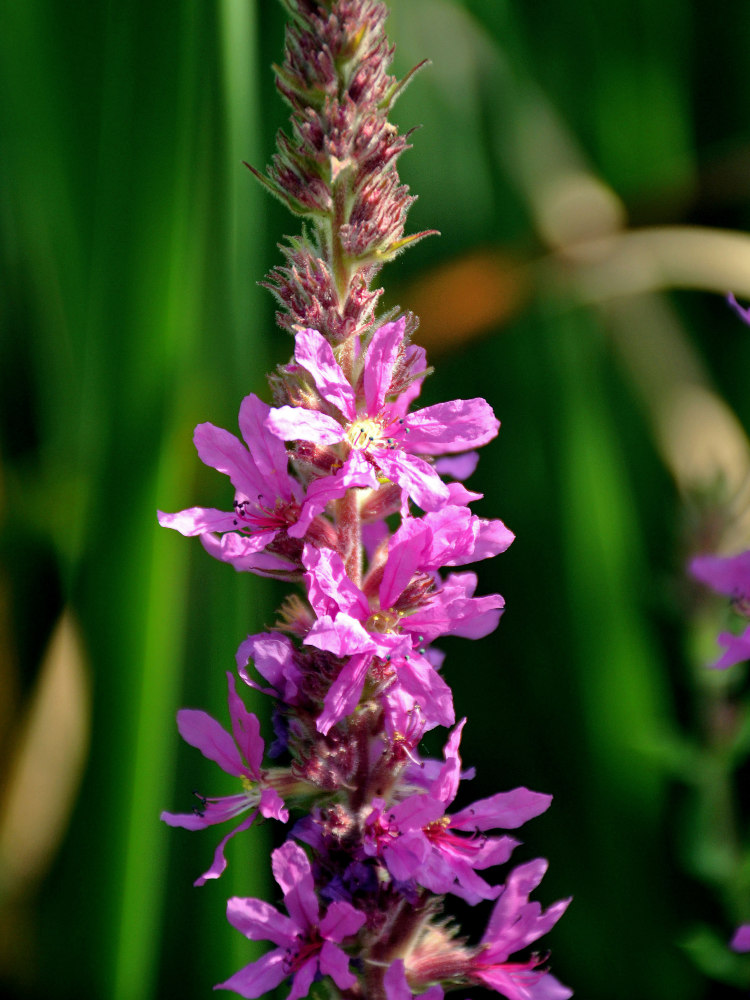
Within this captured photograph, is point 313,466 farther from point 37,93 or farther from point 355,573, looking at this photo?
point 37,93

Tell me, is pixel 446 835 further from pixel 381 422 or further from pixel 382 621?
pixel 381 422

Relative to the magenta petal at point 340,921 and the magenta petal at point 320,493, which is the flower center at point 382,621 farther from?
the magenta petal at point 340,921

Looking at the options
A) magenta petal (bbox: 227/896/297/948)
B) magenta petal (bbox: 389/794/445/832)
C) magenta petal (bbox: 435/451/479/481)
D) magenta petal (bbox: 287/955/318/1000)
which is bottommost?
magenta petal (bbox: 287/955/318/1000)

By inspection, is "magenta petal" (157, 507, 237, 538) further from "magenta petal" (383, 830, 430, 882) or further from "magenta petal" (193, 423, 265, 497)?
"magenta petal" (383, 830, 430, 882)

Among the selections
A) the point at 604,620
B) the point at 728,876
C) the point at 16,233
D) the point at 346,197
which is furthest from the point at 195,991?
the point at 16,233

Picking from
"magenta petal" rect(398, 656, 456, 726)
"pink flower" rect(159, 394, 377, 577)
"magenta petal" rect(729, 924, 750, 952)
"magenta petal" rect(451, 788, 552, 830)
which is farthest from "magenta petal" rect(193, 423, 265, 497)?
"magenta petal" rect(729, 924, 750, 952)

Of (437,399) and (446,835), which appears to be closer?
(446,835)

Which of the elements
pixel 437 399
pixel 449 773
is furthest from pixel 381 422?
pixel 437 399

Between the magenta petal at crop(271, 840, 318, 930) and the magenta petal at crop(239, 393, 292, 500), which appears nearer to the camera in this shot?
the magenta petal at crop(271, 840, 318, 930)
